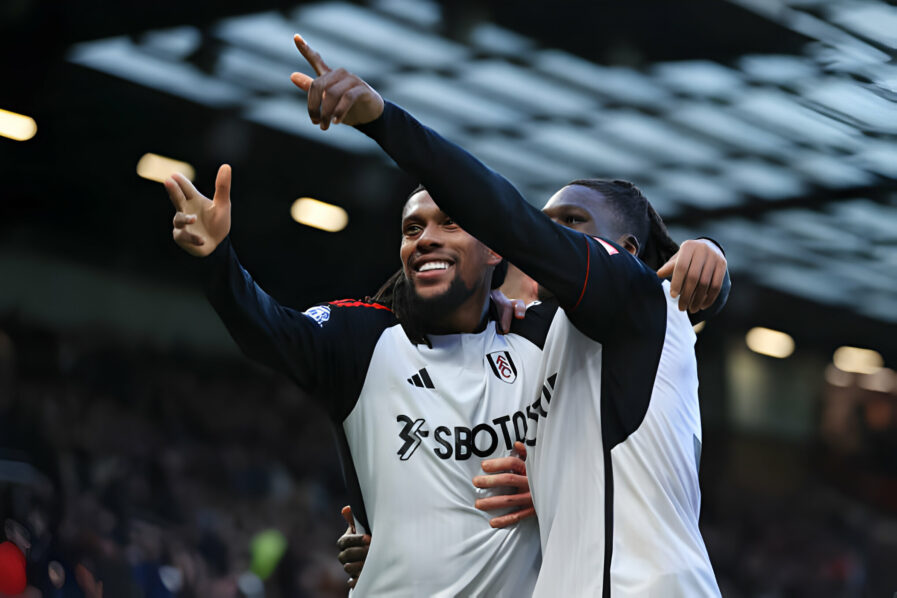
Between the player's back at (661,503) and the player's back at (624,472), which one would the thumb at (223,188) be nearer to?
the player's back at (624,472)

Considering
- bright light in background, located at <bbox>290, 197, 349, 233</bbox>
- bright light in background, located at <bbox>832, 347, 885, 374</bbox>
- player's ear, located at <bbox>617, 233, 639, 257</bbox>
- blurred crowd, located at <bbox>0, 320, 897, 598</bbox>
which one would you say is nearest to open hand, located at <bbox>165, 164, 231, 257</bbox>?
player's ear, located at <bbox>617, 233, 639, 257</bbox>

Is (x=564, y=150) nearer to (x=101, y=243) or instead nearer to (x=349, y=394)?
(x=101, y=243)

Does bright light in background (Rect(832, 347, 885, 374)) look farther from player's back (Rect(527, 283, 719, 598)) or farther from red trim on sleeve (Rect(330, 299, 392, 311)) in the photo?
player's back (Rect(527, 283, 719, 598))

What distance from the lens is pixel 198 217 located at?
2785mm

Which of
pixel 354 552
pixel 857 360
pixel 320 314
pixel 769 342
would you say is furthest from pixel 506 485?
pixel 857 360

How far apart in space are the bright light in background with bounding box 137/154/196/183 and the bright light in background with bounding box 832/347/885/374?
13160 mm

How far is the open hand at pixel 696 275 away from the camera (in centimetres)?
248

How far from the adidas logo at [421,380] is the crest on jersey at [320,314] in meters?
0.32

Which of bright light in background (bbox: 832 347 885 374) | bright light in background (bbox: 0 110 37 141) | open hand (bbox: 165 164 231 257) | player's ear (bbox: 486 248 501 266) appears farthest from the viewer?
bright light in background (bbox: 832 347 885 374)

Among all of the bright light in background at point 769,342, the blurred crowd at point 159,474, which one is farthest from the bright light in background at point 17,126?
the bright light in background at point 769,342

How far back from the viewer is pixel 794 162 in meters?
13.3

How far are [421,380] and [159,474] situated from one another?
1038 centimetres

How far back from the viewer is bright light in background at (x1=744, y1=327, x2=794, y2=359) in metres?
19.8

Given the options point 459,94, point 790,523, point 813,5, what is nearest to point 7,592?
point 459,94
